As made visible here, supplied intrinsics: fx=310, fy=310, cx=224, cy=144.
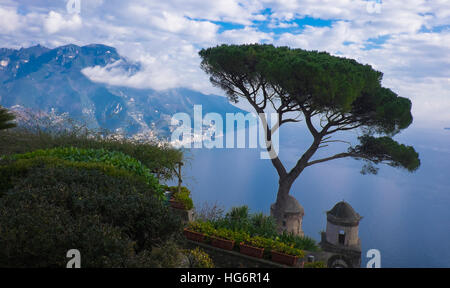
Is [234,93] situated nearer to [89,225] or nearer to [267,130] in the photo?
[267,130]

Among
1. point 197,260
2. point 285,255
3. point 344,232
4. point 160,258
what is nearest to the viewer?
point 160,258

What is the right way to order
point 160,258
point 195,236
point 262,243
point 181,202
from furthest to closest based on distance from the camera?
point 181,202
point 195,236
point 262,243
point 160,258

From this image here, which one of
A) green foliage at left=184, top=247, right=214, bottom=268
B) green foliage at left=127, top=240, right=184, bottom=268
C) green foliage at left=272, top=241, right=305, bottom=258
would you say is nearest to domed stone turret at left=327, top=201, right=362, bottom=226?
green foliage at left=272, top=241, right=305, bottom=258

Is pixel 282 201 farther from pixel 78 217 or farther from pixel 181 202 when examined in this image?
pixel 78 217

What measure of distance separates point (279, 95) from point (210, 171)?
6015 cm

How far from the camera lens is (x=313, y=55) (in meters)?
12.9

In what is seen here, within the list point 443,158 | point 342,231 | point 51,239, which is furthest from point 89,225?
point 443,158

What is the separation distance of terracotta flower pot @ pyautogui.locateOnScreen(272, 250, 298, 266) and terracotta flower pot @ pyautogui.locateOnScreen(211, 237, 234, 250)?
757mm

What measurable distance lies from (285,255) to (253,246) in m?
0.55

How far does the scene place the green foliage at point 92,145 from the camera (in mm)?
8172

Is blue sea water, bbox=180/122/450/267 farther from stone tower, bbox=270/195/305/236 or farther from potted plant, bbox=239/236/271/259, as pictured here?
potted plant, bbox=239/236/271/259

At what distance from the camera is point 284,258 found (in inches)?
204

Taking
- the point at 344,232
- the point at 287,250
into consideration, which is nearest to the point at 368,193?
the point at 344,232

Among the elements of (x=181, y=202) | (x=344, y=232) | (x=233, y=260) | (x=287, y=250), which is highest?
(x=181, y=202)
